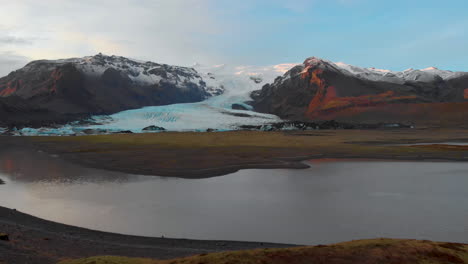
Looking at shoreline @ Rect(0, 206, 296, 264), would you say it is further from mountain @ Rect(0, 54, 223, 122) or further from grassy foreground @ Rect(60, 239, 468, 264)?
mountain @ Rect(0, 54, 223, 122)

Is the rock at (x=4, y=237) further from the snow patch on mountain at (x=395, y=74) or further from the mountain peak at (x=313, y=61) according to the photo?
the mountain peak at (x=313, y=61)

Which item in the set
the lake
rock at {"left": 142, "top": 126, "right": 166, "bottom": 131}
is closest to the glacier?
rock at {"left": 142, "top": 126, "right": 166, "bottom": 131}

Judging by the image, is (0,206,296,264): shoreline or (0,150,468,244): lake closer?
(0,206,296,264): shoreline

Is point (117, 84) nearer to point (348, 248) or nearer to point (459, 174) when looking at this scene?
point (459, 174)

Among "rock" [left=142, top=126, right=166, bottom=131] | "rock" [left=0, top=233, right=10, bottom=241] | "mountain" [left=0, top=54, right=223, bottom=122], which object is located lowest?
"rock" [left=0, top=233, right=10, bottom=241]

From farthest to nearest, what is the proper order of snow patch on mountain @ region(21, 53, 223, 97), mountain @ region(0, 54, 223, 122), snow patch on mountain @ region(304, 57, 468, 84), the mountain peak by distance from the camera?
snow patch on mountain @ region(21, 53, 223, 97), snow patch on mountain @ region(304, 57, 468, 84), the mountain peak, mountain @ region(0, 54, 223, 122)

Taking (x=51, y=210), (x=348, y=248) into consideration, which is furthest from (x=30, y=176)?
(x=348, y=248)

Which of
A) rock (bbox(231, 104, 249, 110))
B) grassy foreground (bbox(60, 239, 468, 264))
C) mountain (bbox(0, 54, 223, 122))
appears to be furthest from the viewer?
rock (bbox(231, 104, 249, 110))
